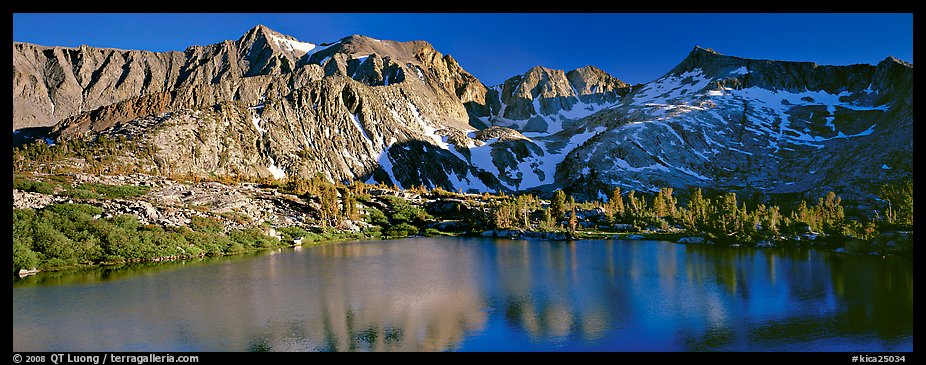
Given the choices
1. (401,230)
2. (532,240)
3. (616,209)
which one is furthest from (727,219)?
(401,230)

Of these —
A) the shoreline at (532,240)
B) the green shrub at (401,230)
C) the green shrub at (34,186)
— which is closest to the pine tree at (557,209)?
the shoreline at (532,240)

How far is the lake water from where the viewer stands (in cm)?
2975

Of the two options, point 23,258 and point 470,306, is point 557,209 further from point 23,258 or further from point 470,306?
point 23,258

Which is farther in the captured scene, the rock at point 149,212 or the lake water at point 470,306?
the rock at point 149,212

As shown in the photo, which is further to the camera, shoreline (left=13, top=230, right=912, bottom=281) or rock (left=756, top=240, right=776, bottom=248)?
rock (left=756, top=240, right=776, bottom=248)

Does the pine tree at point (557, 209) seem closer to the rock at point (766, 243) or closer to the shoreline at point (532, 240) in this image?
the shoreline at point (532, 240)

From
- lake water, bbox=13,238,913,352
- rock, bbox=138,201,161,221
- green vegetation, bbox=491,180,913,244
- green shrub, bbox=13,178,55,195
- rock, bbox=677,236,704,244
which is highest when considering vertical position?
green shrub, bbox=13,178,55,195

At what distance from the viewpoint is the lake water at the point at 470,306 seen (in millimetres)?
29750

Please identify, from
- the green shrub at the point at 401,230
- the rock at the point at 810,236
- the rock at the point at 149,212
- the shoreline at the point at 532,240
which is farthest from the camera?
the green shrub at the point at 401,230

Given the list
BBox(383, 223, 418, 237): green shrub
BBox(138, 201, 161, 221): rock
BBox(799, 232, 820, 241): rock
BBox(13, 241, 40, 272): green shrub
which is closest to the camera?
BBox(13, 241, 40, 272): green shrub

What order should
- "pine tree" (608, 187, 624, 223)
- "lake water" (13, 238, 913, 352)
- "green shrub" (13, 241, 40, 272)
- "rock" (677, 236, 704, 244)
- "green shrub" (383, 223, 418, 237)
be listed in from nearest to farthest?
"lake water" (13, 238, 913, 352)
"green shrub" (13, 241, 40, 272)
"rock" (677, 236, 704, 244)
"green shrub" (383, 223, 418, 237)
"pine tree" (608, 187, 624, 223)

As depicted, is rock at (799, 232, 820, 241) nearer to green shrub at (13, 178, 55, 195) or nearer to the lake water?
the lake water

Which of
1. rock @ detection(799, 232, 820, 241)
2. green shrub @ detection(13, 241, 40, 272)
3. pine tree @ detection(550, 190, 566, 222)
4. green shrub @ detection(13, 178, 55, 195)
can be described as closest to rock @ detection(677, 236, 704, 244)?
rock @ detection(799, 232, 820, 241)
